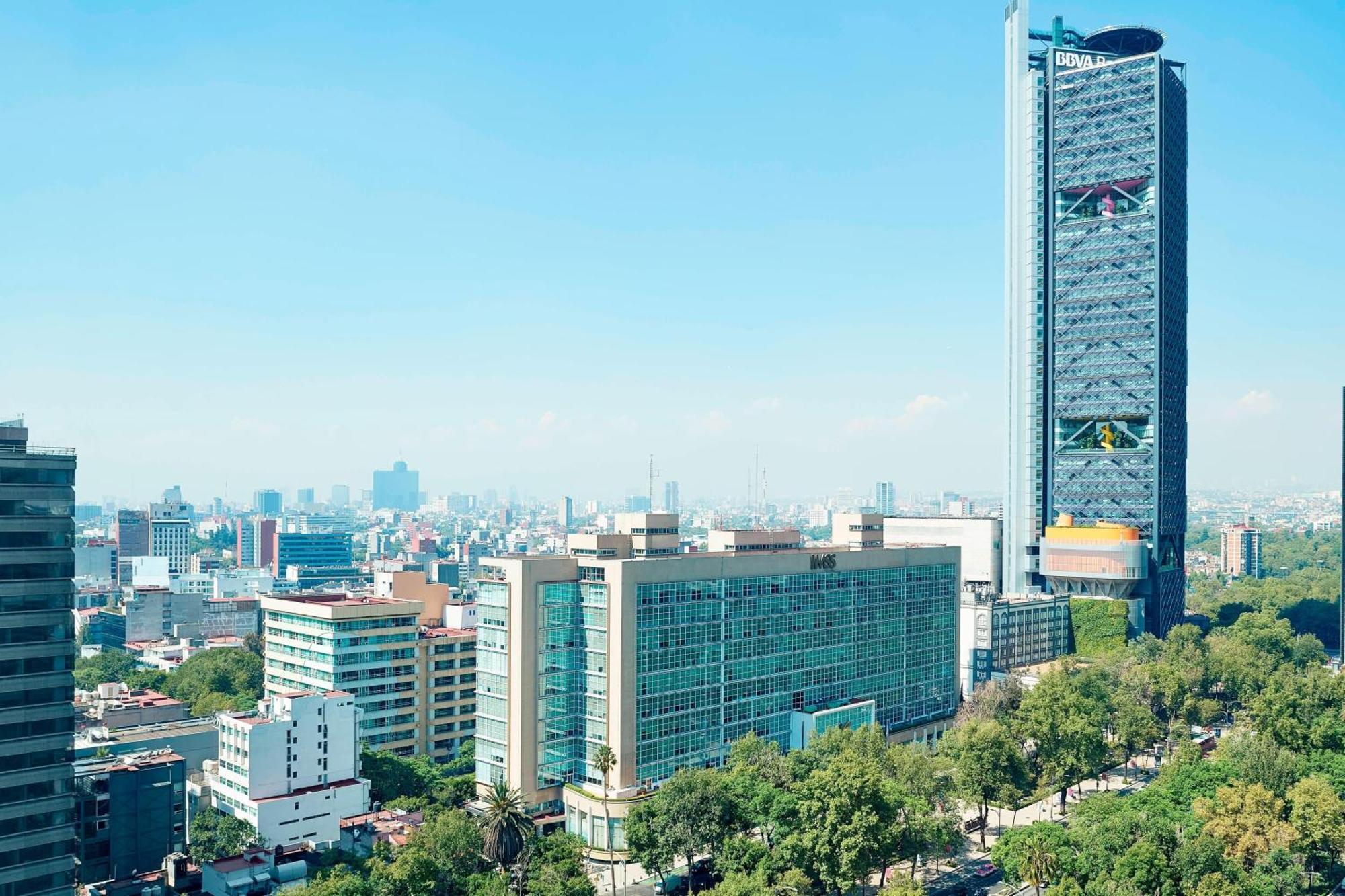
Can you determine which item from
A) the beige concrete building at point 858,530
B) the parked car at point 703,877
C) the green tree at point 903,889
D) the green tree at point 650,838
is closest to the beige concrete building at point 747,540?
the beige concrete building at point 858,530

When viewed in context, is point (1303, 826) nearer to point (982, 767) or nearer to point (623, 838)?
point (982, 767)

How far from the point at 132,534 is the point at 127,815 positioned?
156861 millimetres

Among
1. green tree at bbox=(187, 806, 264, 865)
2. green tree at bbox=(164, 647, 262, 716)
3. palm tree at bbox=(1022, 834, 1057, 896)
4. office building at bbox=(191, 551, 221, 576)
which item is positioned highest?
office building at bbox=(191, 551, 221, 576)

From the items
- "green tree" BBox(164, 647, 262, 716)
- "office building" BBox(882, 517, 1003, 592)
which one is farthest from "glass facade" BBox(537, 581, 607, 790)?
"office building" BBox(882, 517, 1003, 592)

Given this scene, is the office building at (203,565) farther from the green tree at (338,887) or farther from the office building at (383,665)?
the green tree at (338,887)

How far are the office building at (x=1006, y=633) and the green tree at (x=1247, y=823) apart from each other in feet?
137

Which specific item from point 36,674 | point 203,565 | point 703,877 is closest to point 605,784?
point 703,877

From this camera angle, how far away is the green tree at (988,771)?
57.8 m

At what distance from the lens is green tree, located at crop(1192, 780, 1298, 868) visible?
47.9 metres

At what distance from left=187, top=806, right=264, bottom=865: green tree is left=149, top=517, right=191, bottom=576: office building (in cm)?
15086

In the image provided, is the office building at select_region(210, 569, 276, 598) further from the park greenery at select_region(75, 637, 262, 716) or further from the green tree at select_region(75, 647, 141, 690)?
the park greenery at select_region(75, 637, 262, 716)

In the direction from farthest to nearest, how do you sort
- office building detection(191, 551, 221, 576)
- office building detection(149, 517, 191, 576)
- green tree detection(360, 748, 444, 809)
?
office building detection(149, 517, 191, 576) < office building detection(191, 551, 221, 576) < green tree detection(360, 748, 444, 809)

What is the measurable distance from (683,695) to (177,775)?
2810cm

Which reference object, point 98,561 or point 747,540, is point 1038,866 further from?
point 98,561
